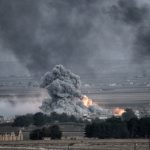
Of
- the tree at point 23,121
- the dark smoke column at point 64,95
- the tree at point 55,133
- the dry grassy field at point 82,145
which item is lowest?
the dry grassy field at point 82,145

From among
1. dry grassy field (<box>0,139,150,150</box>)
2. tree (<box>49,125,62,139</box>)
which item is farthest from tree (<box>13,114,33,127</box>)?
dry grassy field (<box>0,139,150,150</box>)

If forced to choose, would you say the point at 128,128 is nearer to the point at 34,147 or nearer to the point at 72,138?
the point at 72,138

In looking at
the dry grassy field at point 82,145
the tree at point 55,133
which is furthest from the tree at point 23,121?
the dry grassy field at point 82,145

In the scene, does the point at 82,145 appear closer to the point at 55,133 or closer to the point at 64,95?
the point at 55,133

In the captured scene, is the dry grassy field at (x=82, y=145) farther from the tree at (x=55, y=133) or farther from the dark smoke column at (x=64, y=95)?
the dark smoke column at (x=64, y=95)

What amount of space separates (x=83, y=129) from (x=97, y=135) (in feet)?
21.1

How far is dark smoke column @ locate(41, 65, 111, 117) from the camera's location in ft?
377

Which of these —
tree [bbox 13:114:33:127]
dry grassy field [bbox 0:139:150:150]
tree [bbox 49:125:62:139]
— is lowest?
dry grassy field [bbox 0:139:150:150]

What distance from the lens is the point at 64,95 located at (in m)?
117

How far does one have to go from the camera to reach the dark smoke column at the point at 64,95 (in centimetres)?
11488

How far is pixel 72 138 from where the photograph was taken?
287ft

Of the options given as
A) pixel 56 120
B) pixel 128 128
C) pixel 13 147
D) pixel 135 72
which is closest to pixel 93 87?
pixel 135 72

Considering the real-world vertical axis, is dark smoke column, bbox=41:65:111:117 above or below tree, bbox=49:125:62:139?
above

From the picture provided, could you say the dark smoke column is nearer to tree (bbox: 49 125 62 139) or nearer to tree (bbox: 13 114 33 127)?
tree (bbox: 13 114 33 127)
